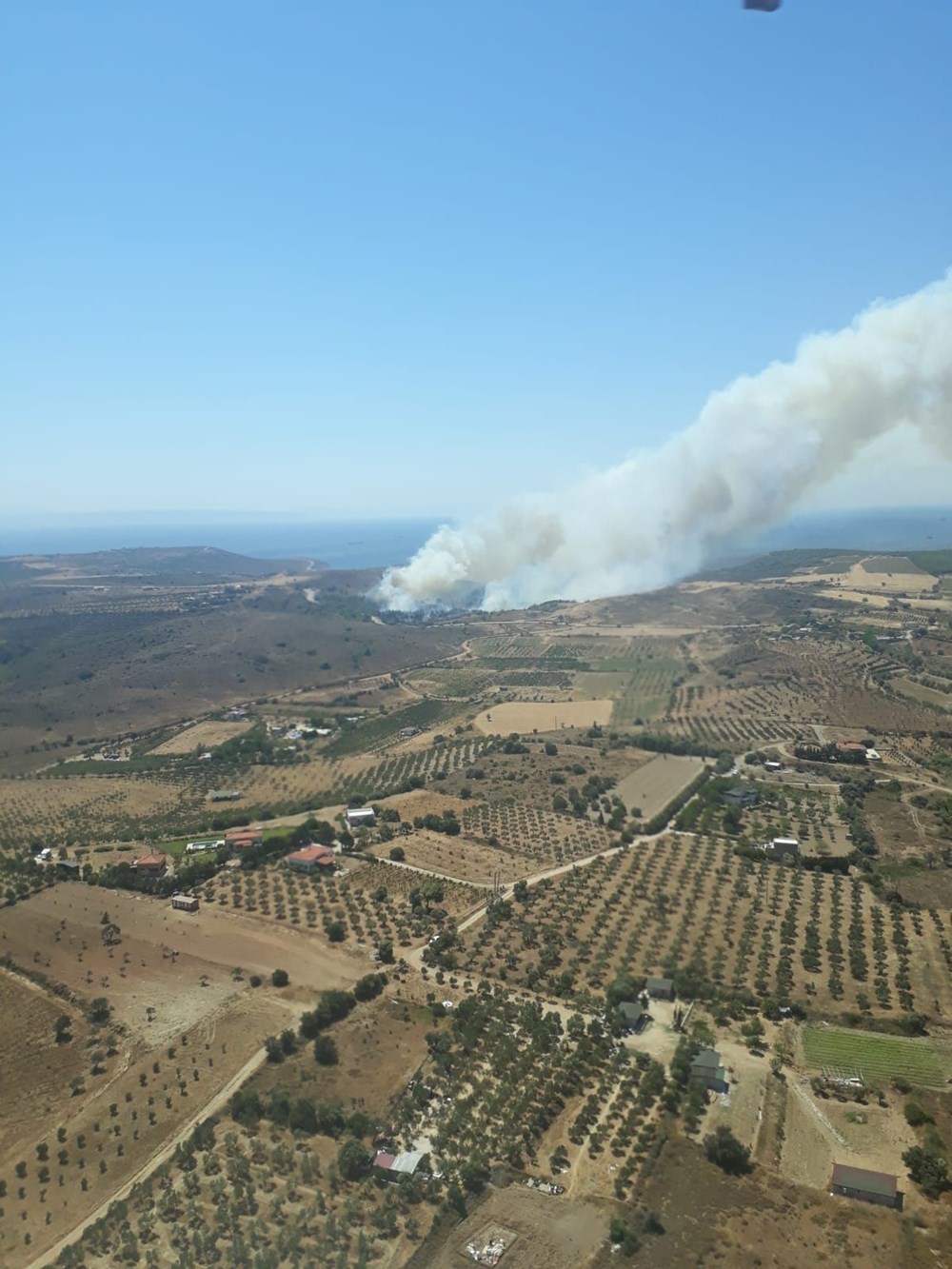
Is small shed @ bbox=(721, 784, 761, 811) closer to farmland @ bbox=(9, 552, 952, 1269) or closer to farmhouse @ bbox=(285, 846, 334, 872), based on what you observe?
farmland @ bbox=(9, 552, 952, 1269)

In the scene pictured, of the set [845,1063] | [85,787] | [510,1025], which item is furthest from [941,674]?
[85,787]

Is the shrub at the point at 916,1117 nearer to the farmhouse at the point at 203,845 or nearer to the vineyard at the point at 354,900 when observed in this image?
the vineyard at the point at 354,900

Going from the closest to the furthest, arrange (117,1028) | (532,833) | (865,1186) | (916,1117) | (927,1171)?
(865,1186), (927,1171), (916,1117), (117,1028), (532,833)

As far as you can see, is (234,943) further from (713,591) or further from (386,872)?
(713,591)

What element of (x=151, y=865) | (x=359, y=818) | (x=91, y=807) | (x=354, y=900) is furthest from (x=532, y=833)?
(x=91, y=807)

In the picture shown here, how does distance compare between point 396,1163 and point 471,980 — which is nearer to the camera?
point 396,1163

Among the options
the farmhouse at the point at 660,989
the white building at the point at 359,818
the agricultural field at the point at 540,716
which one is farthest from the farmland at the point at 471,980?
the agricultural field at the point at 540,716

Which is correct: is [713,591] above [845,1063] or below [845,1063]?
above

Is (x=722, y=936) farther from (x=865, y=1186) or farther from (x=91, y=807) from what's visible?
Result: (x=91, y=807)
